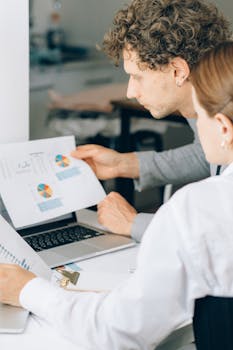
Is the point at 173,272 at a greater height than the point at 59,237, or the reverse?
the point at 173,272

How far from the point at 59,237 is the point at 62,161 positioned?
0.72ft

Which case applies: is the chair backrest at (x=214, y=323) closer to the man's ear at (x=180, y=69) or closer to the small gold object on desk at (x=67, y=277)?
the small gold object on desk at (x=67, y=277)

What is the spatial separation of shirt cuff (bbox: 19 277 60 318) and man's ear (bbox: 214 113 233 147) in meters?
0.42

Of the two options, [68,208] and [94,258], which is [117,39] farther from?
[94,258]

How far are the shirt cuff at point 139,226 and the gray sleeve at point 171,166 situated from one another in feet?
0.84

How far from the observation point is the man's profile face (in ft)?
5.85

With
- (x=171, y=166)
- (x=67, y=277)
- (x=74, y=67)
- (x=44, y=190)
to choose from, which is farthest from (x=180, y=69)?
(x=74, y=67)

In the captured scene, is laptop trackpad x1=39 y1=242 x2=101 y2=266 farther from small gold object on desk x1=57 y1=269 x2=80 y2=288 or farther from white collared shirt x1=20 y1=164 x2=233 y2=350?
white collared shirt x1=20 y1=164 x2=233 y2=350

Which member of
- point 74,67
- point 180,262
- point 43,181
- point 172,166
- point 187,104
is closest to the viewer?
point 180,262

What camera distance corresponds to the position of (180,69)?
178 cm

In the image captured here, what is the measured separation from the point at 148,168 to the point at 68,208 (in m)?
0.39

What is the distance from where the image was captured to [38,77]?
2.78 m

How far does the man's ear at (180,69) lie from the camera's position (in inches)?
69.7

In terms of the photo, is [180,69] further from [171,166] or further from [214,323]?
[214,323]
